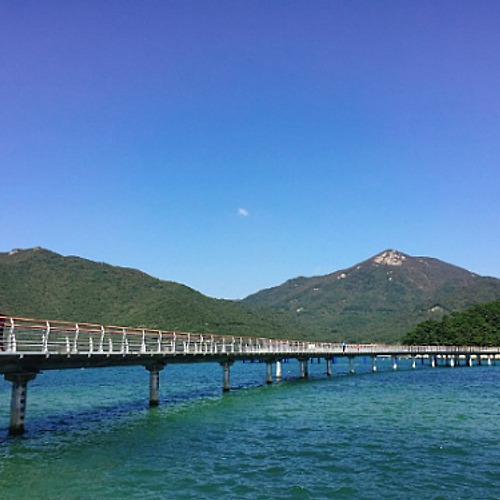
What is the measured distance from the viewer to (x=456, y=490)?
20.1 metres

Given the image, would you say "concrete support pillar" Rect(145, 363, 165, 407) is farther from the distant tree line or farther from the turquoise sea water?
the distant tree line

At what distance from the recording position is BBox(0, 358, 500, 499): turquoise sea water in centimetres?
2044

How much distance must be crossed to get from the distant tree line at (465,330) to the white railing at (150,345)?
93.9ft

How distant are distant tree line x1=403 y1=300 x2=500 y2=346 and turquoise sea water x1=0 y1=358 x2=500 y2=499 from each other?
12393 centimetres

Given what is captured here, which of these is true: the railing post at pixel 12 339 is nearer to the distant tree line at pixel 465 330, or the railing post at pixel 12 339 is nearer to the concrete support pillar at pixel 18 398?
the concrete support pillar at pixel 18 398

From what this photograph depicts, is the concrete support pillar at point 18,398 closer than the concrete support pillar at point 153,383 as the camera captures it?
Yes

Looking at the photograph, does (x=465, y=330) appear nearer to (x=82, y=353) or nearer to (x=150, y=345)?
(x=150, y=345)

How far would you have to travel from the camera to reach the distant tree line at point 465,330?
528 ft

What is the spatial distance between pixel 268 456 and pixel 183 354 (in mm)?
23934

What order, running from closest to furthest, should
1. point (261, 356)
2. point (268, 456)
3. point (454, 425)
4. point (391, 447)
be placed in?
point (268, 456) < point (391, 447) < point (454, 425) < point (261, 356)

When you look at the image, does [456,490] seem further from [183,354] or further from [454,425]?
[183,354]

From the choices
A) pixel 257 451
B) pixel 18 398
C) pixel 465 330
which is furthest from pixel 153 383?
pixel 465 330

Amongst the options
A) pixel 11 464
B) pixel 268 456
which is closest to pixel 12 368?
pixel 11 464

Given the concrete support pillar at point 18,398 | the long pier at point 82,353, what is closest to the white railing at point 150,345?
the long pier at point 82,353
